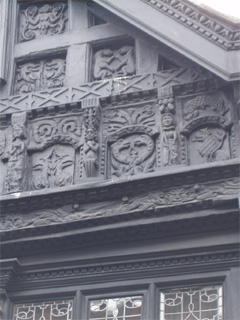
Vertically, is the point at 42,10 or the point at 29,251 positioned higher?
the point at 42,10

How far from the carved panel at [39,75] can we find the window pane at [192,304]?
12.0 feet

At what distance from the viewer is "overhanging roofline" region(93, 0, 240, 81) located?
1205 centimetres

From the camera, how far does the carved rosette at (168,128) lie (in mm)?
12133

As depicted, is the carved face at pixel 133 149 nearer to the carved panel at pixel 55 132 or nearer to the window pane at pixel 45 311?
the carved panel at pixel 55 132

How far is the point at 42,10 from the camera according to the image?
1439cm

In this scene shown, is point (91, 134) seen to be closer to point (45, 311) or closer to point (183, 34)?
point (183, 34)

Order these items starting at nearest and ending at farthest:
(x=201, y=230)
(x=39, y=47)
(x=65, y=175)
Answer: (x=201, y=230), (x=65, y=175), (x=39, y=47)

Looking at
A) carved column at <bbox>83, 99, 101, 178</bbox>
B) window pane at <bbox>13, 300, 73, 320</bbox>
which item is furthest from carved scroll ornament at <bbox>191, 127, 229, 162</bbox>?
window pane at <bbox>13, 300, 73, 320</bbox>

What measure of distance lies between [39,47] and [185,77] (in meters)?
2.34

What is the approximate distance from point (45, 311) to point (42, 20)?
459 cm

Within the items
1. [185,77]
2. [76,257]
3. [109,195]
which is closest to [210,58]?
[185,77]

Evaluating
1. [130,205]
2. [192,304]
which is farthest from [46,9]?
[192,304]

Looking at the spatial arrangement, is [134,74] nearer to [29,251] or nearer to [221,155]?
[221,155]

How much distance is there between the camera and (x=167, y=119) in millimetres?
12422
